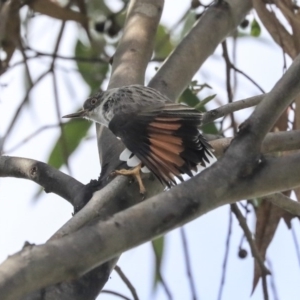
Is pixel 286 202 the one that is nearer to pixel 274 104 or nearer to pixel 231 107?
pixel 231 107

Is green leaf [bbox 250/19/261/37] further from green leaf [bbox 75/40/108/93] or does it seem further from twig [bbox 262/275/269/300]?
twig [bbox 262/275/269/300]

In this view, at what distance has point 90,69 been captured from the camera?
4059mm

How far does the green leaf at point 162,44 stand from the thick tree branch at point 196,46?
2.11 feet

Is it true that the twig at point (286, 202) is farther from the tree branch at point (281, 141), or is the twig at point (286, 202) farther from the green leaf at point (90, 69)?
the green leaf at point (90, 69)

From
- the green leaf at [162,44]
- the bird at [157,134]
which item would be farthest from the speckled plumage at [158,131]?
the green leaf at [162,44]

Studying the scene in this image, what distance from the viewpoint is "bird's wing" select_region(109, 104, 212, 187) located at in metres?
2.33

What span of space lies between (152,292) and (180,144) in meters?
1.14

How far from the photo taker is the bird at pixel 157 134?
2.33 m

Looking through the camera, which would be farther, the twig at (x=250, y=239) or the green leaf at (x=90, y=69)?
the green leaf at (x=90, y=69)

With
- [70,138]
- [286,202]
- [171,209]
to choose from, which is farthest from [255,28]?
[171,209]

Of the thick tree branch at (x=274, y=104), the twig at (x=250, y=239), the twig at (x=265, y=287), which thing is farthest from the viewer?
the twig at (x=250, y=239)

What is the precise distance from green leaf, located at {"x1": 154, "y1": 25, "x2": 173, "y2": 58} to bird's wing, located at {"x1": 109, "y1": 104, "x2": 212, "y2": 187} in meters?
1.20

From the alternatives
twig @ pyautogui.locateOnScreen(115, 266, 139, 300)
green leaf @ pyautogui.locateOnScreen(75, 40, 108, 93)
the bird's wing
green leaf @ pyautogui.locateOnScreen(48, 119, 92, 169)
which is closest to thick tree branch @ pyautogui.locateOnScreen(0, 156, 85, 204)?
the bird's wing

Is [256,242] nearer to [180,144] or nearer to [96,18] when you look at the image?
[180,144]
